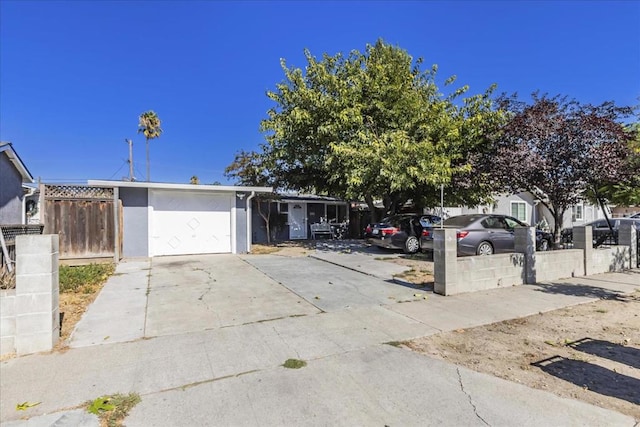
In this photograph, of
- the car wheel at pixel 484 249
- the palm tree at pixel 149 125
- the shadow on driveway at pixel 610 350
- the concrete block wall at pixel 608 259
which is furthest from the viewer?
the palm tree at pixel 149 125

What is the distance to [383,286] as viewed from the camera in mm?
7406

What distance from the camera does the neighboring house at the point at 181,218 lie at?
11.9 m

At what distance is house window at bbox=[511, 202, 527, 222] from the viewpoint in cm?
2252

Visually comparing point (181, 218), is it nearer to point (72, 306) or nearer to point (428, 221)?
point (72, 306)

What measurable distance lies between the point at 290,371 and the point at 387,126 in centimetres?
1111

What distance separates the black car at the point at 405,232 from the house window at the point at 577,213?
55.8 feet

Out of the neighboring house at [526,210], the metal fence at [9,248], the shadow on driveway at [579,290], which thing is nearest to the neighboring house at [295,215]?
the neighboring house at [526,210]

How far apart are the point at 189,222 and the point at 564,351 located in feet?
38.8

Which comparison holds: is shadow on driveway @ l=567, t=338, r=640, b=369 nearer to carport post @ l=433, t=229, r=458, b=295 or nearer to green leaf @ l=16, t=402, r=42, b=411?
carport post @ l=433, t=229, r=458, b=295

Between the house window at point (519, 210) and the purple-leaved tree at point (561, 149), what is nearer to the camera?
the purple-leaved tree at point (561, 149)

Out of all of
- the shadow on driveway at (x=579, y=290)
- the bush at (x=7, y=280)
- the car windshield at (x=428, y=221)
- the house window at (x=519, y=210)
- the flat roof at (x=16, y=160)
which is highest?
the flat roof at (x=16, y=160)

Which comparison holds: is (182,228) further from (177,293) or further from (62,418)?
(62,418)

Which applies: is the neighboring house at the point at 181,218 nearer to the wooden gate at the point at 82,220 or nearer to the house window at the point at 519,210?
the wooden gate at the point at 82,220

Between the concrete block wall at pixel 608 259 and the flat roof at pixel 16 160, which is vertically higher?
the flat roof at pixel 16 160
